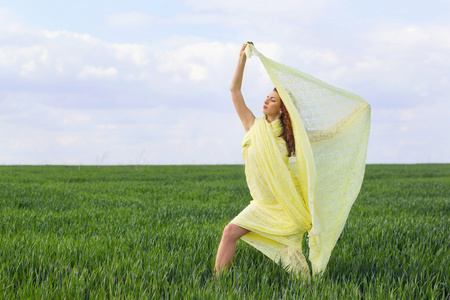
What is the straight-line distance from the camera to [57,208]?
33.1 ft

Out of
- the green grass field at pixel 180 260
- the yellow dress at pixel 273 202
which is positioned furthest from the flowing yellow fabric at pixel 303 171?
the green grass field at pixel 180 260

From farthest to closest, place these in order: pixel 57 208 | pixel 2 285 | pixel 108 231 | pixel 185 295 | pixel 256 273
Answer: pixel 57 208 < pixel 108 231 < pixel 256 273 < pixel 2 285 < pixel 185 295

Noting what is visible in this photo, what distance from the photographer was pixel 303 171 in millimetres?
4375

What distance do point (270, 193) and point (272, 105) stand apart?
3.31ft

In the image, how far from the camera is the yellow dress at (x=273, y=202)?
14.1ft

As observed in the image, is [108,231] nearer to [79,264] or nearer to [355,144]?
[79,264]

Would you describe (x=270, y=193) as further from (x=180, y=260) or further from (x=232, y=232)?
(x=180, y=260)

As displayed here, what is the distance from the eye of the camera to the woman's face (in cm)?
446

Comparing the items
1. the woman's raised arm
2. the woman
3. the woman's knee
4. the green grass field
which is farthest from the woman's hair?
the green grass field

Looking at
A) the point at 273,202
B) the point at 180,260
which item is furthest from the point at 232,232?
the point at 180,260

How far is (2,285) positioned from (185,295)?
2048mm

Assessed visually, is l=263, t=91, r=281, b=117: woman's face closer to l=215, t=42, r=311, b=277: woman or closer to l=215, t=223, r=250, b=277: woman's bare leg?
l=215, t=42, r=311, b=277: woman

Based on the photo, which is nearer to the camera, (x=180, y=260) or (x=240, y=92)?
(x=240, y=92)

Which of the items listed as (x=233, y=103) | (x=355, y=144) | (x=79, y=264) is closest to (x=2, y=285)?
(x=79, y=264)
